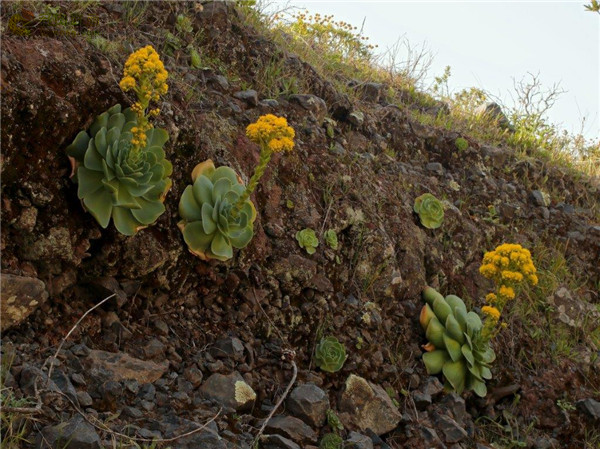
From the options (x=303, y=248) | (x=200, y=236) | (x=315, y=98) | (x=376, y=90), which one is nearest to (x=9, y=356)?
(x=200, y=236)

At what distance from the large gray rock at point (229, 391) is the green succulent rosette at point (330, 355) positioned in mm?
654

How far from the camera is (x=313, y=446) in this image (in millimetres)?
3547

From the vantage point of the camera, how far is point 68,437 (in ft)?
8.58

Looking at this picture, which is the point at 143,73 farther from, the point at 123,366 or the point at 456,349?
the point at 456,349

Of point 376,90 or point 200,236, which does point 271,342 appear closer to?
point 200,236

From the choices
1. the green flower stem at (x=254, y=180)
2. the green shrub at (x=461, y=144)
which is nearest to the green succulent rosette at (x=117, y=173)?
the green flower stem at (x=254, y=180)

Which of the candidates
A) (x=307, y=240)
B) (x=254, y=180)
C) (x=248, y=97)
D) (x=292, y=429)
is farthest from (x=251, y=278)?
(x=248, y=97)

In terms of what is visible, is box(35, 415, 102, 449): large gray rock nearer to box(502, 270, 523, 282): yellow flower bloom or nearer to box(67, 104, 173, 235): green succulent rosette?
box(67, 104, 173, 235): green succulent rosette

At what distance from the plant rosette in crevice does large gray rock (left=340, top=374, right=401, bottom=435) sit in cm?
118

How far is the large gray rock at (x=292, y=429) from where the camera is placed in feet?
11.5

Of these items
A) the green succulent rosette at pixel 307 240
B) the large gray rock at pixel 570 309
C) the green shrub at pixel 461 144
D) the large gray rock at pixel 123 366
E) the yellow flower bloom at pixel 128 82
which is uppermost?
the green shrub at pixel 461 144

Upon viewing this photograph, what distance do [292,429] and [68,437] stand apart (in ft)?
4.34

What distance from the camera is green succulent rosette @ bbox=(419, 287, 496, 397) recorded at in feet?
15.4

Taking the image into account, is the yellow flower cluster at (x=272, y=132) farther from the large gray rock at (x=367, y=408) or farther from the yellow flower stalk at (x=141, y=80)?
the large gray rock at (x=367, y=408)
